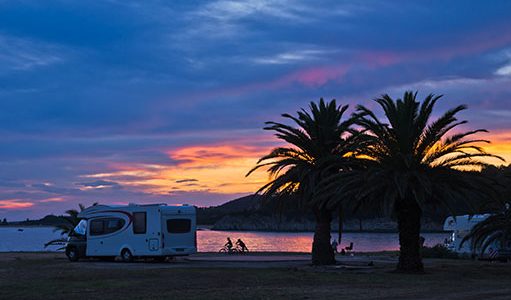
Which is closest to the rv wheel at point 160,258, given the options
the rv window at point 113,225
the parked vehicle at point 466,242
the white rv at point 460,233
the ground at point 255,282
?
the rv window at point 113,225

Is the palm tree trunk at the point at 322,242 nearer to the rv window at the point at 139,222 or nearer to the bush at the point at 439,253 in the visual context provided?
the rv window at the point at 139,222

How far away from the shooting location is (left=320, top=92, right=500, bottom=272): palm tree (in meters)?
27.3

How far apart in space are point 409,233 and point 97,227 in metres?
15.3

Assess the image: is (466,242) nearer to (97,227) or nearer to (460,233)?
(460,233)

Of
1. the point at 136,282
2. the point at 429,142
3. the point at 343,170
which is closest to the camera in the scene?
the point at 136,282

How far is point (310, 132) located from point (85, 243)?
12.8 m

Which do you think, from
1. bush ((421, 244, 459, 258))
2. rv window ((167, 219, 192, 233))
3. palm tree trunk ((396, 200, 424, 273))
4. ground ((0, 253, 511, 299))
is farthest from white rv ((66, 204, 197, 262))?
bush ((421, 244, 459, 258))

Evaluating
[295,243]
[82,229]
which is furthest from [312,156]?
[295,243]

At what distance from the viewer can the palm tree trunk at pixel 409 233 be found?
91.9 ft

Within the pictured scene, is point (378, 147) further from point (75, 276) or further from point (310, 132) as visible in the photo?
point (75, 276)

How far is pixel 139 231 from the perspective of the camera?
112 feet

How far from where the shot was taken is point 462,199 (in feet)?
88.4

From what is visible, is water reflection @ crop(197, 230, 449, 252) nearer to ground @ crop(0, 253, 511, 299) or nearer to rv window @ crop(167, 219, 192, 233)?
rv window @ crop(167, 219, 192, 233)

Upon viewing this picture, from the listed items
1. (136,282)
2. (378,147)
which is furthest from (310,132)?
(136,282)
